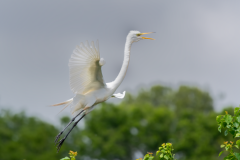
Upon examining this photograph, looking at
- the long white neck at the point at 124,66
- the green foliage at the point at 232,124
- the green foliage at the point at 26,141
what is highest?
the green foliage at the point at 26,141

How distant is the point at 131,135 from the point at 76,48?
33.0 metres

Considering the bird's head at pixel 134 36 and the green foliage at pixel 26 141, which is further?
the green foliage at pixel 26 141

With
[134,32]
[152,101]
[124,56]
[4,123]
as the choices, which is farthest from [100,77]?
[152,101]

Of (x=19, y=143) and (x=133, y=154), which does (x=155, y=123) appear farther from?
(x=19, y=143)

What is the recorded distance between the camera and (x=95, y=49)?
6.86m

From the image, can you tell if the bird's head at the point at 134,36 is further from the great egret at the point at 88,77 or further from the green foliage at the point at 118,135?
the green foliage at the point at 118,135

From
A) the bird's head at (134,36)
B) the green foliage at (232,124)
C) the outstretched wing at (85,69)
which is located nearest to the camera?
the green foliage at (232,124)

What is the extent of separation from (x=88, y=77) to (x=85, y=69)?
0.33 meters

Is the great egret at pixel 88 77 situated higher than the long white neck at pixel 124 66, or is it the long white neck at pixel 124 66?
the long white neck at pixel 124 66

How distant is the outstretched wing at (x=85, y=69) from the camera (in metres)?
6.90

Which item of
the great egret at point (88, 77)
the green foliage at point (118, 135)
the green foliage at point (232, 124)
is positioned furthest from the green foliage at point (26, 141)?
the green foliage at point (232, 124)

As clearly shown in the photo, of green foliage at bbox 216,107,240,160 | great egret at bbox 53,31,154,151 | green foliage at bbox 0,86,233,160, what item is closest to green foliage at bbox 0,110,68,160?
green foliage at bbox 0,86,233,160

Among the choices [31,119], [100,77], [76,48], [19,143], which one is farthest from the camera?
[31,119]

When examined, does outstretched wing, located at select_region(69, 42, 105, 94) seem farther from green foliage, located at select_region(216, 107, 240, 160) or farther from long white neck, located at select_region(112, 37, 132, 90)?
green foliage, located at select_region(216, 107, 240, 160)
